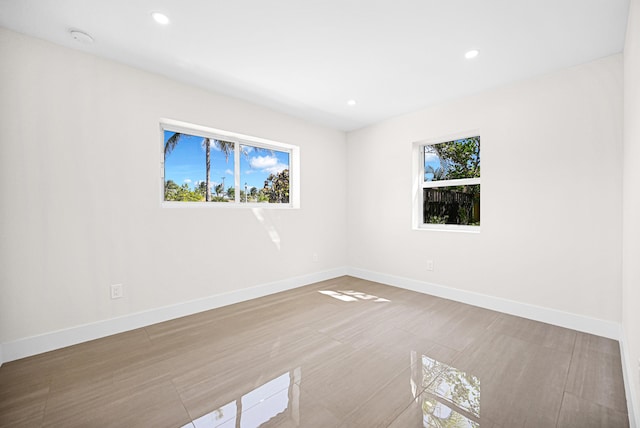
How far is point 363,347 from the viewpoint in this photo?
229cm

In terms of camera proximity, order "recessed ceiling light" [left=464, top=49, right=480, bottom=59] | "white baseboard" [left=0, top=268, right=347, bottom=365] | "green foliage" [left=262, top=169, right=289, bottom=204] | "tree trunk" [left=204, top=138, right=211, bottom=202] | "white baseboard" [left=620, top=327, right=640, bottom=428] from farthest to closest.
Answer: "green foliage" [left=262, top=169, right=289, bottom=204] → "tree trunk" [left=204, top=138, right=211, bottom=202] → "recessed ceiling light" [left=464, top=49, right=480, bottom=59] → "white baseboard" [left=0, top=268, right=347, bottom=365] → "white baseboard" [left=620, top=327, right=640, bottom=428]

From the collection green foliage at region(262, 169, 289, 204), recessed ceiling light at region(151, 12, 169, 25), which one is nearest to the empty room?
recessed ceiling light at region(151, 12, 169, 25)

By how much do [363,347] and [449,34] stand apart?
2.56 meters

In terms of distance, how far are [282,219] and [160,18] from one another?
2.48 metres

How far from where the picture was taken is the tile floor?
59.8 inches

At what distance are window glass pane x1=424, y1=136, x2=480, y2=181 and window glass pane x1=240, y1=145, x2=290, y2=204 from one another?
2.05 metres

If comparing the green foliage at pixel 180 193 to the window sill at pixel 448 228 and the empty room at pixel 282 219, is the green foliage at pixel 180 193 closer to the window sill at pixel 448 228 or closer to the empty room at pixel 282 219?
the empty room at pixel 282 219

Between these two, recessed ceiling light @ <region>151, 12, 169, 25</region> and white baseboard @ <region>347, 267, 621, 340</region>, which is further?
white baseboard @ <region>347, 267, 621, 340</region>

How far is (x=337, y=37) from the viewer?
220 cm

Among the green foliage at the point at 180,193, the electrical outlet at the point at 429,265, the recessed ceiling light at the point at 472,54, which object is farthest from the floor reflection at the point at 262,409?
the recessed ceiling light at the point at 472,54

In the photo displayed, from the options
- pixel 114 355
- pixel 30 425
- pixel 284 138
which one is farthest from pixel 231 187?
pixel 30 425

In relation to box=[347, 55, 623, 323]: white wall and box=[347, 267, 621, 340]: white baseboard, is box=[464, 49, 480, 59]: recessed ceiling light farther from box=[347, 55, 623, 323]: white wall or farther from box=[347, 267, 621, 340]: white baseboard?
box=[347, 267, 621, 340]: white baseboard

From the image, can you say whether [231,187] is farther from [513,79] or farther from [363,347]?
[513,79]

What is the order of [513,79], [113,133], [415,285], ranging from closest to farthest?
[113,133] < [513,79] < [415,285]
